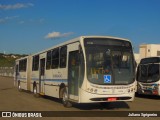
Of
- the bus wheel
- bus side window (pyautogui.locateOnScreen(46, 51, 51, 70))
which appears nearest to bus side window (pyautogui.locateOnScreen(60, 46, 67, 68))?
the bus wheel

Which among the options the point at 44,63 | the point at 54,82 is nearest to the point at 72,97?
the point at 54,82

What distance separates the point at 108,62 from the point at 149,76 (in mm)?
8752

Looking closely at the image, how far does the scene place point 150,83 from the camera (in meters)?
23.0

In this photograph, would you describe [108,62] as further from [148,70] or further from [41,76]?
[148,70]

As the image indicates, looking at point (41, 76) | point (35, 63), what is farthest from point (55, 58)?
point (35, 63)

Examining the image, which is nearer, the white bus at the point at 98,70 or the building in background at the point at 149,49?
the white bus at the point at 98,70

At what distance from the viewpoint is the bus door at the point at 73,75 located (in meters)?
15.7

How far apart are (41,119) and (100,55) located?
4013 millimetres

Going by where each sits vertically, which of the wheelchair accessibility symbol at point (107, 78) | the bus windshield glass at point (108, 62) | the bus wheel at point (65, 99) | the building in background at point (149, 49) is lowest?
the bus wheel at point (65, 99)

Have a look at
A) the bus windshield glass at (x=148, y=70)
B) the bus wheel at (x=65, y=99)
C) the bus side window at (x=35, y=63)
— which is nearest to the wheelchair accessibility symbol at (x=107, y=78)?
the bus wheel at (x=65, y=99)

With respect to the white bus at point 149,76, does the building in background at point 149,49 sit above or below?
above

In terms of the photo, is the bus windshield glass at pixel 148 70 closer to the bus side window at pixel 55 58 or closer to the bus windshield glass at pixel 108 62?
the bus side window at pixel 55 58

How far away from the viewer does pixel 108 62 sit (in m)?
15.4

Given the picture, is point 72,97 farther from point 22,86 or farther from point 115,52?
point 22,86
